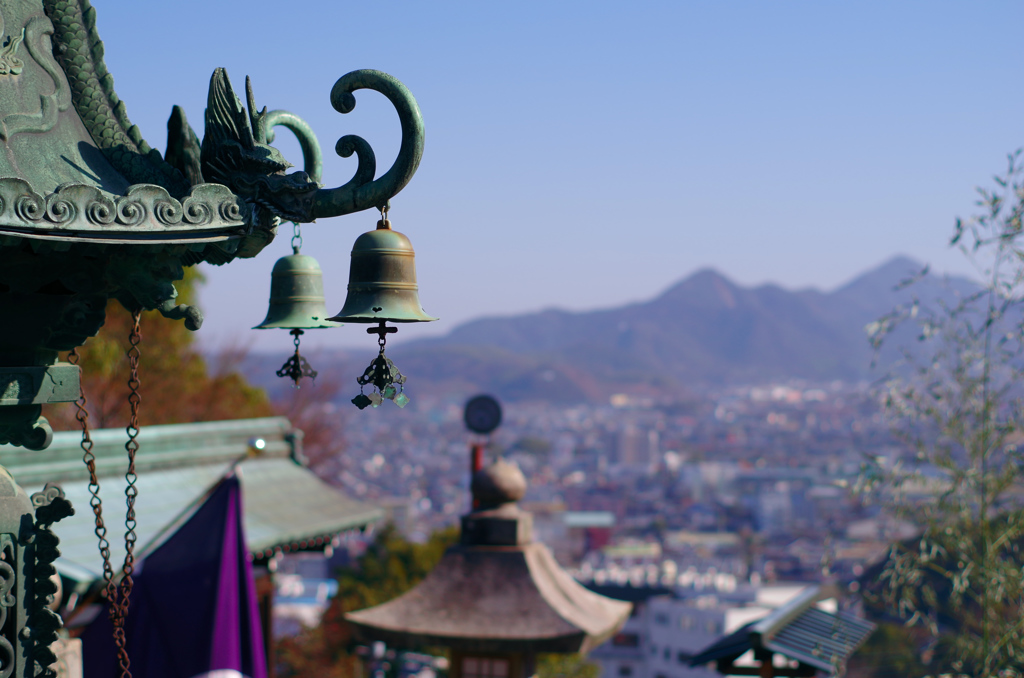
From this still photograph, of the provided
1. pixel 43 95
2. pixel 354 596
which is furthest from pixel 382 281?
pixel 354 596

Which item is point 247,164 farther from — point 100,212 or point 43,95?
point 43,95

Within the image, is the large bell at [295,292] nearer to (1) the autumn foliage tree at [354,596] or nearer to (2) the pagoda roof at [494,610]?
(2) the pagoda roof at [494,610]

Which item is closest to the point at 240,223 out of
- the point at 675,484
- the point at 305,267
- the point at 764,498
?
the point at 305,267

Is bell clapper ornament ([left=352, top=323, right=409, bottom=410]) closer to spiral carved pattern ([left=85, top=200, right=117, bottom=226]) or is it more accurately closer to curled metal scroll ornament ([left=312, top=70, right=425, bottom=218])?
curled metal scroll ornament ([left=312, top=70, right=425, bottom=218])

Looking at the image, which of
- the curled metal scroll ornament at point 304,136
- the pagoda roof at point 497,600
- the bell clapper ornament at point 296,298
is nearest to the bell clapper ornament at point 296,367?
the bell clapper ornament at point 296,298

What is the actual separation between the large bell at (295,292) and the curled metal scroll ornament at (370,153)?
1267 mm

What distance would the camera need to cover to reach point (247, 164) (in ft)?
11.1

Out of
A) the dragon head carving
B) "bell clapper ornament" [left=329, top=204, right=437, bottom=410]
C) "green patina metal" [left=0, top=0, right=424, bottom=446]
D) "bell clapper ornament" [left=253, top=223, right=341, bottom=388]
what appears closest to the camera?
"green patina metal" [left=0, top=0, right=424, bottom=446]

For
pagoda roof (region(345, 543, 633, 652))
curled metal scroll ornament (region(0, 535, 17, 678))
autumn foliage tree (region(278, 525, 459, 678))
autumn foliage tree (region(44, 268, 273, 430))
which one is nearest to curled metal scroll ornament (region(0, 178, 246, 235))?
curled metal scroll ornament (region(0, 535, 17, 678))

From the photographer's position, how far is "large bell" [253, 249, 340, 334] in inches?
183

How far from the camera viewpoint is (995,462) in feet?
22.1

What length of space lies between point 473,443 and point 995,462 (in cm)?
432

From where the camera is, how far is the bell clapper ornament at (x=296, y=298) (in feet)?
15.2

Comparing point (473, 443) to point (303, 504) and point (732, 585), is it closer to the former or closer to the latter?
point (303, 504)
